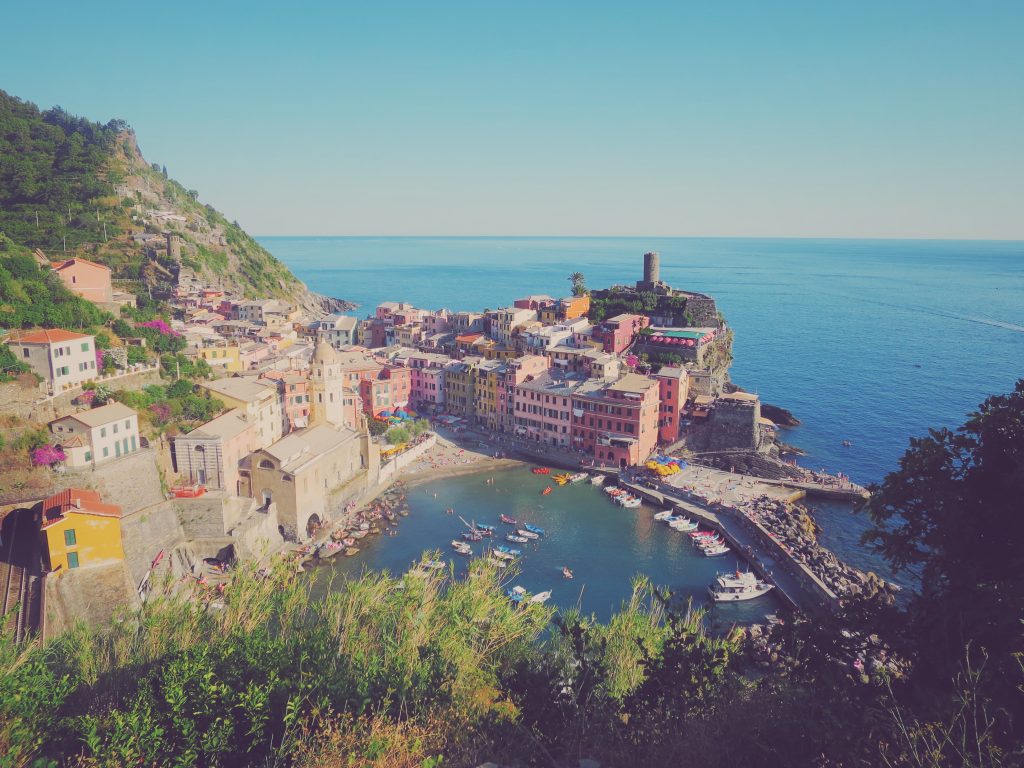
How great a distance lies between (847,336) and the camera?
7931 centimetres

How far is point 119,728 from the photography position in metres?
9.35

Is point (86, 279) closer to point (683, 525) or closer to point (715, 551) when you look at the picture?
point (683, 525)

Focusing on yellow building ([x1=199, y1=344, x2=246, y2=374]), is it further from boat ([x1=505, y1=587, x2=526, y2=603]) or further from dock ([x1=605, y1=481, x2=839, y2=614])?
dock ([x1=605, y1=481, x2=839, y2=614])

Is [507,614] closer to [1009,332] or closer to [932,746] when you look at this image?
[932,746]

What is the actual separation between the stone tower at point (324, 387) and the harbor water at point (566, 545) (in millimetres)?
5956

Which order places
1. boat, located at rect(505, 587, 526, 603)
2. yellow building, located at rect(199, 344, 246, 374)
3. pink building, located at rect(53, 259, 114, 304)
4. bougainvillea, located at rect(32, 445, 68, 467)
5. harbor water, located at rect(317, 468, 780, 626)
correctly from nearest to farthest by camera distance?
bougainvillea, located at rect(32, 445, 68, 467) < boat, located at rect(505, 587, 526, 603) < harbor water, located at rect(317, 468, 780, 626) < pink building, located at rect(53, 259, 114, 304) < yellow building, located at rect(199, 344, 246, 374)

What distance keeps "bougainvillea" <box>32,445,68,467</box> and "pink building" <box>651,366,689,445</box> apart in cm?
2940

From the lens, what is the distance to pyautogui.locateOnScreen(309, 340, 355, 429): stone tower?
113 ft

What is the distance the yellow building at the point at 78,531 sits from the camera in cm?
1917

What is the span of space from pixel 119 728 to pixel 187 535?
16.7 metres

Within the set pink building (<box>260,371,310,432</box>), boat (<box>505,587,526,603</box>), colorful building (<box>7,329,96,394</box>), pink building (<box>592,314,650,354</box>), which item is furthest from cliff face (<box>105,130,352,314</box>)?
boat (<box>505,587,526,603</box>)

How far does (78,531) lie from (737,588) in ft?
73.4

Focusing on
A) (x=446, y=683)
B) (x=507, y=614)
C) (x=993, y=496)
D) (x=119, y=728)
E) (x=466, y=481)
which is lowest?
(x=466, y=481)

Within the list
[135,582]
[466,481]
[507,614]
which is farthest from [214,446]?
[507,614]
